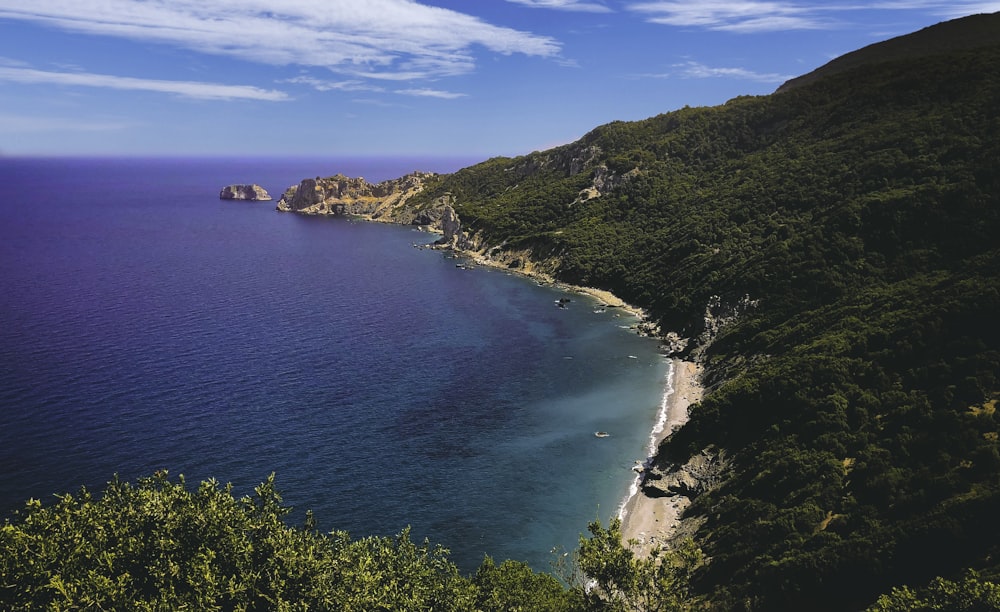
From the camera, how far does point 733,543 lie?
152 ft

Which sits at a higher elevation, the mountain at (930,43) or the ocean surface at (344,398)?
the mountain at (930,43)

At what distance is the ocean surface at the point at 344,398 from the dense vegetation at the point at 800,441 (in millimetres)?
6443

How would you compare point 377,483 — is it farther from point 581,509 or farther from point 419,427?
point 581,509

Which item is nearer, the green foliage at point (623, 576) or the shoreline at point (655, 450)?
the green foliage at point (623, 576)

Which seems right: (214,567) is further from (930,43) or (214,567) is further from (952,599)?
(930,43)

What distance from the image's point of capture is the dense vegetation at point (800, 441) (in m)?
29.9

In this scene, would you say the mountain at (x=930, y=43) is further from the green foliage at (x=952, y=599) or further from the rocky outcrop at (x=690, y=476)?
the green foliage at (x=952, y=599)

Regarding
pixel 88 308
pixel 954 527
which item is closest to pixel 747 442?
pixel 954 527

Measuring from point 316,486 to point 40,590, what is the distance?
31.6m

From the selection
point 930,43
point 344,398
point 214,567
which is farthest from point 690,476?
point 930,43

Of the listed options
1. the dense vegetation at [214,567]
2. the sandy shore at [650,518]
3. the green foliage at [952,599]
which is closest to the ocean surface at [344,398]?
the sandy shore at [650,518]

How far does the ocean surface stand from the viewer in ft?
185

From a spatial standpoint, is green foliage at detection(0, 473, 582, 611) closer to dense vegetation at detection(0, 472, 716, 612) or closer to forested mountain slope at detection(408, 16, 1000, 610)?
dense vegetation at detection(0, 472, 716, 612)

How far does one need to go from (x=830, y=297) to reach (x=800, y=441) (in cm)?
3731
